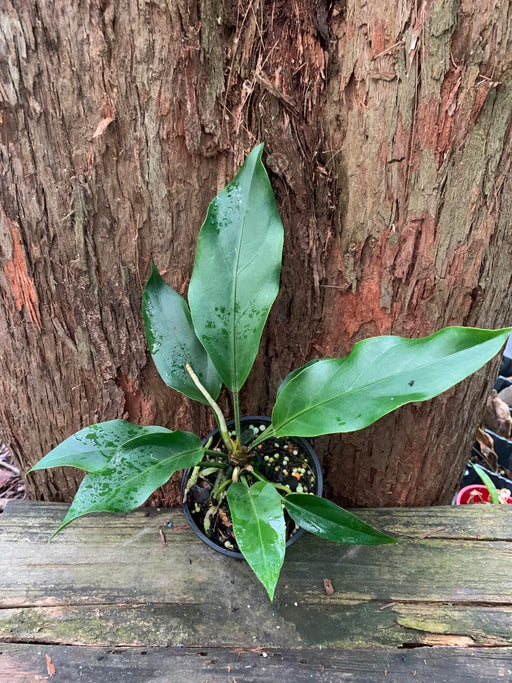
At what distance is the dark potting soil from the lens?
0.98m

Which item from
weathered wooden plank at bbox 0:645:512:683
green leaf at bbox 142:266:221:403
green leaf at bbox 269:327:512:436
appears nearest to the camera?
green leaf at bbox 269:327:512:436

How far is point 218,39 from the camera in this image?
81cm

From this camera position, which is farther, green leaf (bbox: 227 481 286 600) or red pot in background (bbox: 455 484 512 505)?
red pot in background (bbox: 455 484 512 505)

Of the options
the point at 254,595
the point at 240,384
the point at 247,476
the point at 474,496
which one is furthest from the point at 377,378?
the point at 474,496

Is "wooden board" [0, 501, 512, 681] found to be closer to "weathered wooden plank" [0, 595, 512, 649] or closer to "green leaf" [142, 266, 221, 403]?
"weathered wooden plank" [0, 595, 512, 649]

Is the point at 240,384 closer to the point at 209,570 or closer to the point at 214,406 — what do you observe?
the point at 214,406

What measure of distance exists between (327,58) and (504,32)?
0.95ft

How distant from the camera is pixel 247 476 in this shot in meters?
1.00

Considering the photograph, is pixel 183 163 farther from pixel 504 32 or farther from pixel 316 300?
pixel 504 32

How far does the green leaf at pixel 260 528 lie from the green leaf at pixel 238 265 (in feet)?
0.86

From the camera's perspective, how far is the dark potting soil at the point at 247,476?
98 cm

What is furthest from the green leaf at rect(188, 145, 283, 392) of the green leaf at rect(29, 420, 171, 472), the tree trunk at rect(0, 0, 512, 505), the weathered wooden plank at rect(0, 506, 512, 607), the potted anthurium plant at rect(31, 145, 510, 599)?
the weathered wooden plank at rect(0, 506, 512, 607)

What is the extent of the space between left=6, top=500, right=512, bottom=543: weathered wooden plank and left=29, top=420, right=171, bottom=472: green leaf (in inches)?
12.4

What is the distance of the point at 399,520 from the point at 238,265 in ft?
2.46
